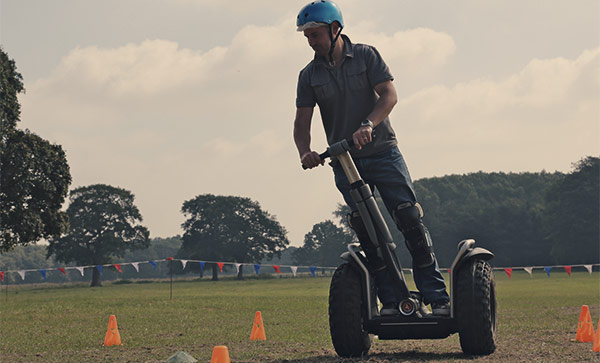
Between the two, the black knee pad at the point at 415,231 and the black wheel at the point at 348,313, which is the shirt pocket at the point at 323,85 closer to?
the black knee pad at the point at 415,231

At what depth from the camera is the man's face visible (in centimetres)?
708

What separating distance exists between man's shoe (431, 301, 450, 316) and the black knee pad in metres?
0.37

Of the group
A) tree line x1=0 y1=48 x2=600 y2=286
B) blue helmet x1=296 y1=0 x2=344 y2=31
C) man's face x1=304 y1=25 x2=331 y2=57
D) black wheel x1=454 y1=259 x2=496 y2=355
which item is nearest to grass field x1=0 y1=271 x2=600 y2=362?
black wheel x1=454 y1=259 x2=496 y2=355

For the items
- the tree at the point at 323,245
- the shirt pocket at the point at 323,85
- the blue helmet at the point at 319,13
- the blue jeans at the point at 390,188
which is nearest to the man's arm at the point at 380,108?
the blue jeans at the point at 390,188

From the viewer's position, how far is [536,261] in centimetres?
11119

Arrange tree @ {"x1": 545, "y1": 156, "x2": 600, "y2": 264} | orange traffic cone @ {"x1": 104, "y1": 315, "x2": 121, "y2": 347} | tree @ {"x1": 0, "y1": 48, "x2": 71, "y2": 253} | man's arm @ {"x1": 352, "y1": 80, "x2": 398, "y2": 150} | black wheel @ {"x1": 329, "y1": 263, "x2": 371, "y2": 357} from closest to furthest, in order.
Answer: man's arm @ {"x1": 352, "y1": 80, "x2": 398, "y2": 150} < black wheel @ {"x1": 329, "y1": 263, "x2": 371, "y2": 357} < orange traffic cone @ {"x1": 104, "y1": 315, "x2": 121, "y2": 347} < tree @ {"x1": 0, "y1": 48, "x2": 71, "y2": 253} < tree @ {"x1": 545, "y1": 156, "x2": 600, "y2": 264}

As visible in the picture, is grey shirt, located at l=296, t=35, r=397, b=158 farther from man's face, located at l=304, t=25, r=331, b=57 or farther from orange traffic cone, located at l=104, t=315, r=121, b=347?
orange traffic cone, located at l=104, t=315, r=121, b=347

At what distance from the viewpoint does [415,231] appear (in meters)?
7.23

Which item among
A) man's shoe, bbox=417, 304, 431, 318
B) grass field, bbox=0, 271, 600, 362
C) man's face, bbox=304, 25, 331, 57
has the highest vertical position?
man's face, bbox=304, 25, 331, 57

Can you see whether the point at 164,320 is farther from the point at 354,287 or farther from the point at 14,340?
the point at 354,287

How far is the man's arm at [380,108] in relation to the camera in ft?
22.1

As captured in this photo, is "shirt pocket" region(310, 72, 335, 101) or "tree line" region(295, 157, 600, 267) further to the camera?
"tree line" region(295, 157, 600, 267)

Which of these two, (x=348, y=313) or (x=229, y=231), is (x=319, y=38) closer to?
(x=348, y=313)

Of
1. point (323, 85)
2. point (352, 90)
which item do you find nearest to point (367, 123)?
point (352, 90)
